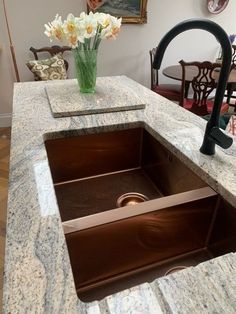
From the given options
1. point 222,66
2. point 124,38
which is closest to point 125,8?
point 124,38

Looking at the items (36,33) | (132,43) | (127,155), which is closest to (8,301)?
(127,155)

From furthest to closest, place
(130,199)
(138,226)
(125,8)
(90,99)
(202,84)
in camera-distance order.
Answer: (125,8), (202,84), (90,99), (130,199), (138,226)

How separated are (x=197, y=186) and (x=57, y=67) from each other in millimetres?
2443

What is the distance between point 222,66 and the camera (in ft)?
2.20

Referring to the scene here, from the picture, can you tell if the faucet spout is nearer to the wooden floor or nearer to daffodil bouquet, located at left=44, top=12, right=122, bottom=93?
daffodil bouquet, located at left=44, top=12, right=122, bottom=93

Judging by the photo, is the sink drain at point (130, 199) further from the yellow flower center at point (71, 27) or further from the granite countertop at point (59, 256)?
the yellow flower center at point (71, 27)

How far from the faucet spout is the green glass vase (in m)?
0.58

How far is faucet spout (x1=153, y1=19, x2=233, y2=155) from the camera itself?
626 mm

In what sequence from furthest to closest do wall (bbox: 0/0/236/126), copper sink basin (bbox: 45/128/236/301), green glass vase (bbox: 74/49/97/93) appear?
wall (bbox: 0/0/236/126), green glass vase (bbox: 74/49/97/93), copper sink basin (bbox: 45/128/236/301)

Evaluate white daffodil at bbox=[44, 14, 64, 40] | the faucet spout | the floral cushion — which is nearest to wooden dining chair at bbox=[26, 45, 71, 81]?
the floral cushion

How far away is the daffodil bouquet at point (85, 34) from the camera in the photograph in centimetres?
100

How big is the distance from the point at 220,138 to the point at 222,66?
0.20 meters

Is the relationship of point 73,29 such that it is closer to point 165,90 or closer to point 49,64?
point 49,64

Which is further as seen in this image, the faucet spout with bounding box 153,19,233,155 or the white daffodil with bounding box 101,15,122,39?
the white daffodil with bounding box 101,15,122,39
